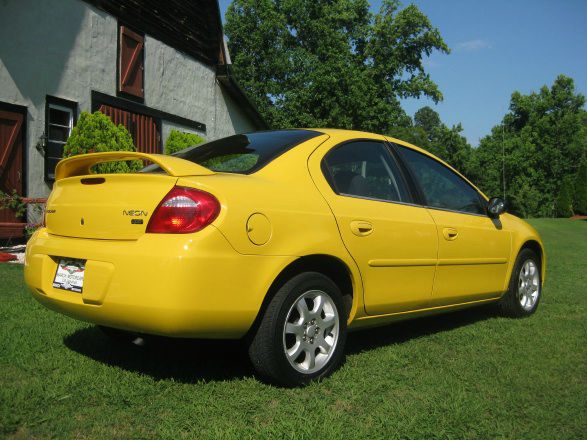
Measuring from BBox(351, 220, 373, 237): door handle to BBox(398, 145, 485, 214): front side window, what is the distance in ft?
2.95

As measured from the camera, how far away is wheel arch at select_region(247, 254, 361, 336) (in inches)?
121

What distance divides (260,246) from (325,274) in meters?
0.61

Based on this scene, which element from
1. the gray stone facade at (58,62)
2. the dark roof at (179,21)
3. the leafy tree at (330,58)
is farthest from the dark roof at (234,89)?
the leafy tree at (330,58)

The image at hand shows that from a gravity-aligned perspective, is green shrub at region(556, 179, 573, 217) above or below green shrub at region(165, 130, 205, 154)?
below

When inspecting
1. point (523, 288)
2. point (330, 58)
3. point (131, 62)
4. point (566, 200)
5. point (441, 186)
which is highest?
point (330, 58)

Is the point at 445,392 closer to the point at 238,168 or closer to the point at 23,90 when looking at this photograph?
the point at 238,168

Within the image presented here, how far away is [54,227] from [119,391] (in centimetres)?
105

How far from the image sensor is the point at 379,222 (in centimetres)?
365

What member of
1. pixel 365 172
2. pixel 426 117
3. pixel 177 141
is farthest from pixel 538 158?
pixel 426 117

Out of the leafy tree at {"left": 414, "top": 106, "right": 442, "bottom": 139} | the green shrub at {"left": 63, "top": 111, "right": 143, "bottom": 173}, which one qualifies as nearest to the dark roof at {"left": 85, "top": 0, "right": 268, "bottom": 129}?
the green shrub at {"left": 63, "top": 111, "right": 143, "bottom": 173}

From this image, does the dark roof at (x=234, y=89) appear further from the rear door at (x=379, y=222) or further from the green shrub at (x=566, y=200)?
the green shrub at (x=566, y=200)

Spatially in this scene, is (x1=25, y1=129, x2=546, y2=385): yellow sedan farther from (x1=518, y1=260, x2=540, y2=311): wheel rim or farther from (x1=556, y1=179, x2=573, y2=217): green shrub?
(x1=556, y1=179, x2=573, y2=217): green shrub

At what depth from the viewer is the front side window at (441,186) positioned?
4.39 meters

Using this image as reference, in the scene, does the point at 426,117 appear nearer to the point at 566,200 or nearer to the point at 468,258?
the point at 566,200
